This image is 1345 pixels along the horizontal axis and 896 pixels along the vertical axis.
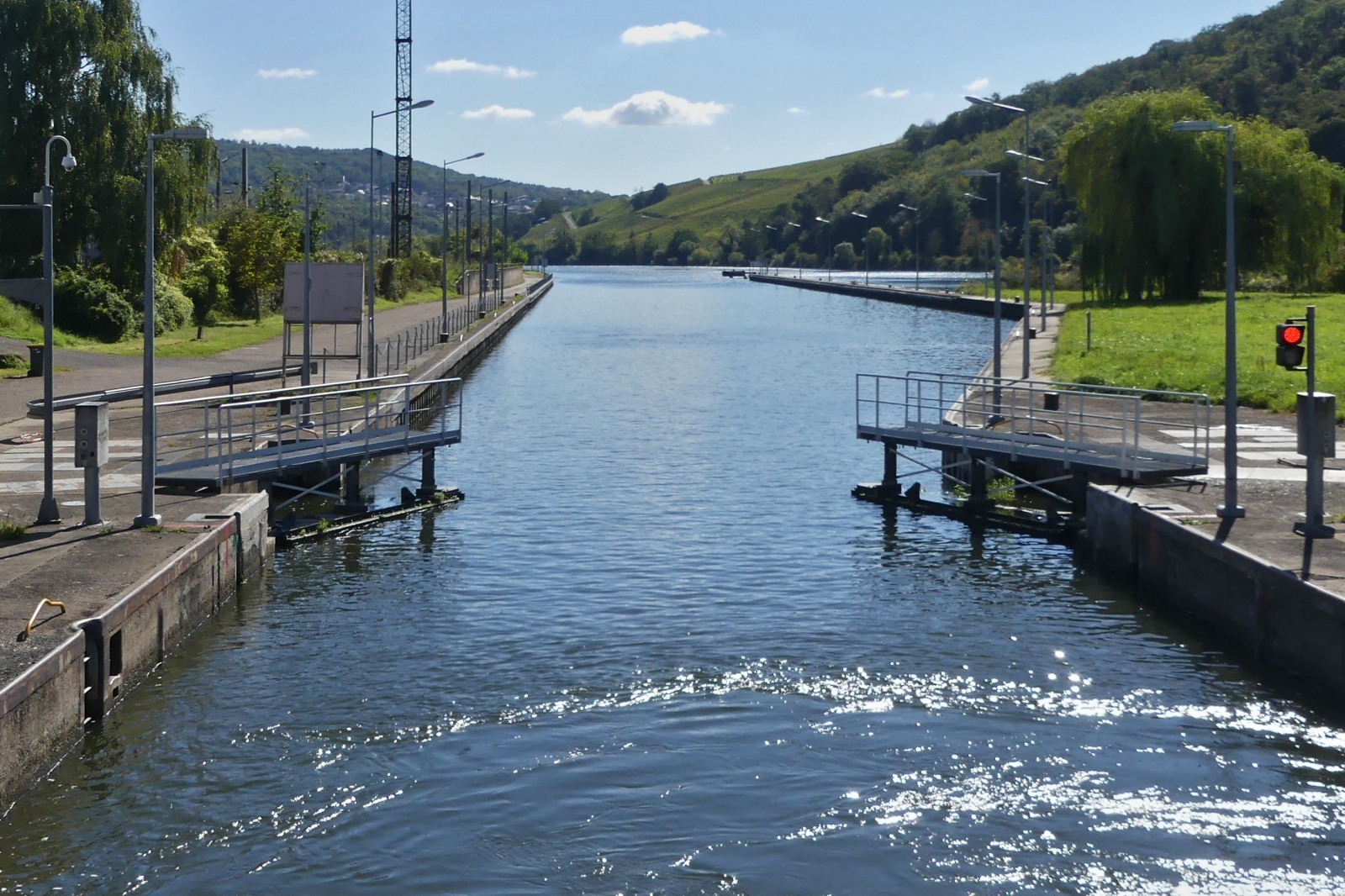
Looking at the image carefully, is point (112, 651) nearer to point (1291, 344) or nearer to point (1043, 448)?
point (1291, 344)

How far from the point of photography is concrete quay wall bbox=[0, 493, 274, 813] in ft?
37.8

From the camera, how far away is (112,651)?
13.9 m

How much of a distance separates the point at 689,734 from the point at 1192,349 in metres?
33.5

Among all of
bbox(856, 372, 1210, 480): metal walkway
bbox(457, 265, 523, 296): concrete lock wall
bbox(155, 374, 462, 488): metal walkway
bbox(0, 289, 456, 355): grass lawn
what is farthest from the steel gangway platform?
bbox(457, 265, 523, 296): concrete lock wall

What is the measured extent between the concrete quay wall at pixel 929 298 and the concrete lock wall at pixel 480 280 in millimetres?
28743

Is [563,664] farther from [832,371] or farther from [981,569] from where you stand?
[832,371]

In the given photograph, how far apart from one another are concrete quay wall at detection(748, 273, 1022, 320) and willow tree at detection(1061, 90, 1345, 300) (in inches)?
284

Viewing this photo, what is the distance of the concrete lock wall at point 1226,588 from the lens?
14.4 m

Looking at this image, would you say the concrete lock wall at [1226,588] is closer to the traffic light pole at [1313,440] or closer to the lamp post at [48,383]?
the traffic light pole at [1313,440]

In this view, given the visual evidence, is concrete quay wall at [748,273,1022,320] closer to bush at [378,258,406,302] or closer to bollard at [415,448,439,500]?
bush at [378,258,406,302]

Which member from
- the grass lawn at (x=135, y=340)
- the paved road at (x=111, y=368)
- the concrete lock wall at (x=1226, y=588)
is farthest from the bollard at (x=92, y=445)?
the grass lawn at (x=135, y=340)

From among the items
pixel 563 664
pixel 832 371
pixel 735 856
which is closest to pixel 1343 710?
pixel 735 856

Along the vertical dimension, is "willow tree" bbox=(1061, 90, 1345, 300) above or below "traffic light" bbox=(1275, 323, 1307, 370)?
above

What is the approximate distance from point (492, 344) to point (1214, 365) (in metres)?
34.4
